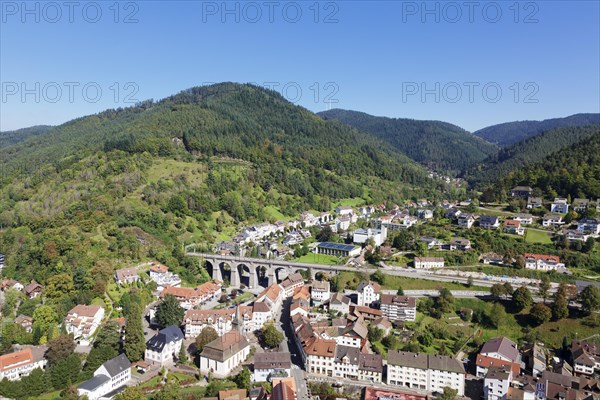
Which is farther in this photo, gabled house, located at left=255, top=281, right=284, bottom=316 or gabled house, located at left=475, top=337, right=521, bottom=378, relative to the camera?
gabled house, located at left=255, top=281, right=284, bottom=316

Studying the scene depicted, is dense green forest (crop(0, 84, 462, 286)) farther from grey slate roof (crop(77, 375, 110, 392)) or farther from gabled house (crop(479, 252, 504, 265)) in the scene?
gabled house (crop(479, 252, 504, 265))

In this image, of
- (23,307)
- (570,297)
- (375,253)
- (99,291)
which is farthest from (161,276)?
(570,297)

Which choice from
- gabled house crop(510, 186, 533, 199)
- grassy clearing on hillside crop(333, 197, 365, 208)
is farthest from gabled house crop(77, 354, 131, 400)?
gabled house crop(510, 186, 533, 199)

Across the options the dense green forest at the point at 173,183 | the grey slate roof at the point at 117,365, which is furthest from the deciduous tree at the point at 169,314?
the dense green forest at the point at 173,183

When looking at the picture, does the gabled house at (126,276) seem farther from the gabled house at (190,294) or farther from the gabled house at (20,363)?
the gabled house at (20,363)

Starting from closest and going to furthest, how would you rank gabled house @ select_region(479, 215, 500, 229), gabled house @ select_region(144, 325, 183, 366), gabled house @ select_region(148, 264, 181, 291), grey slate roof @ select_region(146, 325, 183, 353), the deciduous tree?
gabled house @ select_region(144, 325, 183, 366) → grey slate roof @ select_region(146, 325, 183, 353) → the deciduous tree → gabled house @ select_region(148, 264, 181, 291) → gabled house @ select_region(479, 215, 500, 229)

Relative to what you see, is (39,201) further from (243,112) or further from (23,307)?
(243,112)

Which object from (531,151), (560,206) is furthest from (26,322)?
(531,151)
